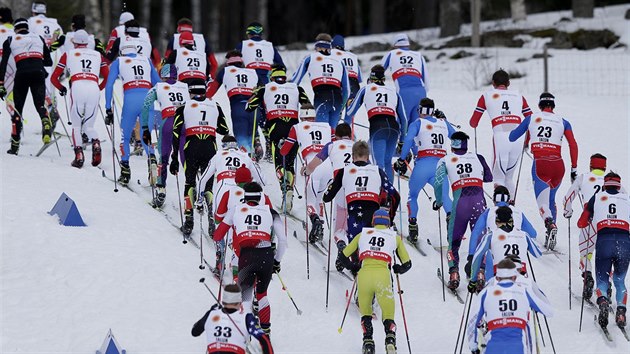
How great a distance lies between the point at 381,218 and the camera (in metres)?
14.1

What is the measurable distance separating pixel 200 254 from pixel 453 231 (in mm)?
3306

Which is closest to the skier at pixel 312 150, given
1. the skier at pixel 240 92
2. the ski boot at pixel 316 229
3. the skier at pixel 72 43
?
the ski boot at pixel 316 229

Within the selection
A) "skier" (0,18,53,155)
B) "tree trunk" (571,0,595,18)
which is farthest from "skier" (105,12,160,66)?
"tree trunk" (571,0,595,18)

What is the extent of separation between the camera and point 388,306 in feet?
44.7

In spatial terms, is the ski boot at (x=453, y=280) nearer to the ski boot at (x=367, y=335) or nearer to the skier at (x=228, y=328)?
the ski boot at (x=367, y=335)

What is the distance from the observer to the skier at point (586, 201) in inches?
627

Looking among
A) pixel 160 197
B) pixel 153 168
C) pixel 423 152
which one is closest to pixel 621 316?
pixel 423 152

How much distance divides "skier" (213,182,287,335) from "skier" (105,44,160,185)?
5.00m

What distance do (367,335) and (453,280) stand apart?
2.52m

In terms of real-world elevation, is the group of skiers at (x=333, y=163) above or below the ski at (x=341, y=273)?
above

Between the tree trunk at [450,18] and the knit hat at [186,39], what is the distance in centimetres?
1536

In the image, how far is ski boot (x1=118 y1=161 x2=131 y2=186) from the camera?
18625 mm

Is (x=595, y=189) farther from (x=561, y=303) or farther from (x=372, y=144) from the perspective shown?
(x=372, y=144)

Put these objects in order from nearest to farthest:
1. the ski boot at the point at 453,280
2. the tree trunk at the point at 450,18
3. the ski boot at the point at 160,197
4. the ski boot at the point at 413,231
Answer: the ski boot at the point at 453,280 < the ski boot at the point at 413,231 < the ski boot at the point at 160,197 < the tree trunk at the point at 450,18
